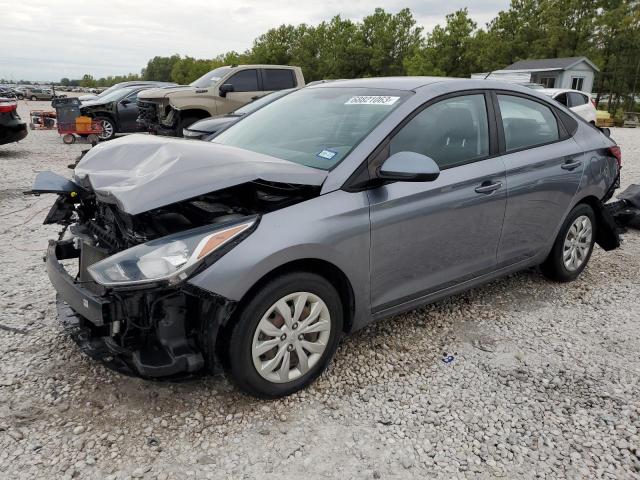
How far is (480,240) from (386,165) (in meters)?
1.09

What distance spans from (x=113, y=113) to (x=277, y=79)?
5.08 meters

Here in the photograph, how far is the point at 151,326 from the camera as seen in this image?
249cm

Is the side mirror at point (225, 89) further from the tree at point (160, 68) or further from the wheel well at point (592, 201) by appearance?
the tree at point (160, 68)

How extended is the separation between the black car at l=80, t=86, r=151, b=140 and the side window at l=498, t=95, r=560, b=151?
12609 millimetres

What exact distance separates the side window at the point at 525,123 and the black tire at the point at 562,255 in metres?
0.66

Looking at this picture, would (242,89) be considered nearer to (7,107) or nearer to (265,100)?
(7,107)

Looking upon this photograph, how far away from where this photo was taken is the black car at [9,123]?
9.90 metres

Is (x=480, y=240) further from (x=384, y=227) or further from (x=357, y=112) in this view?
(x=357, y=112)

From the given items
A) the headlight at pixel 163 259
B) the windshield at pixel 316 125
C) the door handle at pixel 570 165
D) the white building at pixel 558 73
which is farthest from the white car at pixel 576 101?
the white building at pixel 558 73

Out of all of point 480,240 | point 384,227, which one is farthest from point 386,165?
point 480,240

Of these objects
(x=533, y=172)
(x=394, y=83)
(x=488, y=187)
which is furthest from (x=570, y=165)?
(x=394, y=83)

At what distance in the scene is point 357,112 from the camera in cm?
329

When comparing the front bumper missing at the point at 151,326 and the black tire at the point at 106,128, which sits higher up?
the front bumper missing at the point at 151,326

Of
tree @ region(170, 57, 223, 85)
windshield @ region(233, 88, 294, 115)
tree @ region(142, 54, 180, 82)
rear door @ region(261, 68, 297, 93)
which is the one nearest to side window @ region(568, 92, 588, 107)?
rear door @ region(261, 68, 297, 93)
